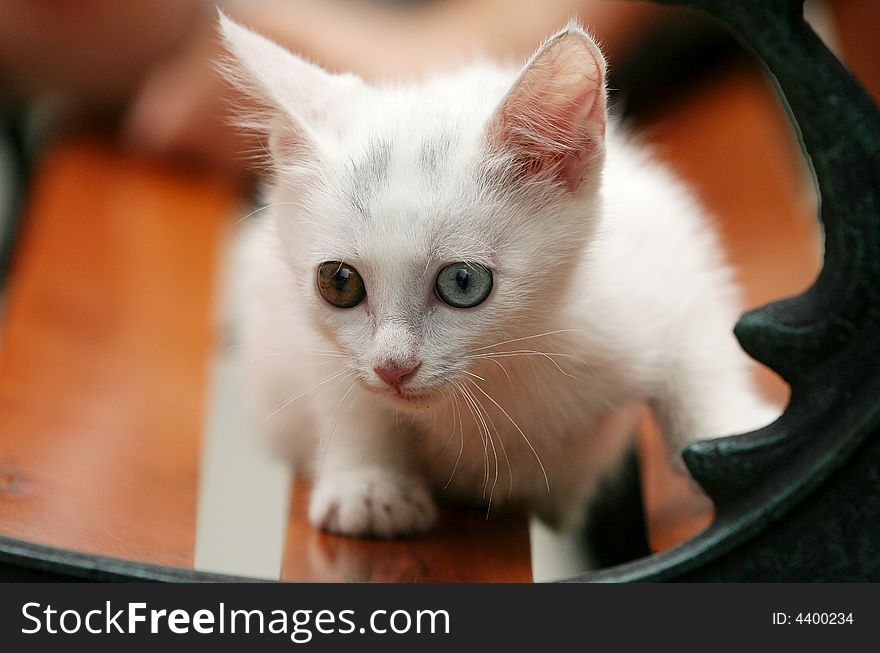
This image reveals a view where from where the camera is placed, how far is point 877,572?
99 cm

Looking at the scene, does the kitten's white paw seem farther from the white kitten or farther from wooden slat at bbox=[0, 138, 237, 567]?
wooden slat at bbox=[0, 138, 237, 567]

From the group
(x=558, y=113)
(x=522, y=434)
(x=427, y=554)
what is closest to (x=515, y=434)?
(x=522, y=434)

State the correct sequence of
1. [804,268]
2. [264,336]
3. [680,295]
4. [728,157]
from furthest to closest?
[728,157], [804,268], [264,336], [680,295]

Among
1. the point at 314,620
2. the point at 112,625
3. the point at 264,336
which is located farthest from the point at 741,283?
the point at 112,625

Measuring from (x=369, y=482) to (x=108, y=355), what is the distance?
2.32 feet

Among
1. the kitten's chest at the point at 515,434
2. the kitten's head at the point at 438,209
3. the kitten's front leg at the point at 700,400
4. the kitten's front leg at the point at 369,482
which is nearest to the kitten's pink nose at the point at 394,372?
the kitten's head at the point at 438,209

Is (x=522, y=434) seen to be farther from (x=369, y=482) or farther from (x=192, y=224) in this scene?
(x=192, y=224)

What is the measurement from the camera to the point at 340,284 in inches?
44.9

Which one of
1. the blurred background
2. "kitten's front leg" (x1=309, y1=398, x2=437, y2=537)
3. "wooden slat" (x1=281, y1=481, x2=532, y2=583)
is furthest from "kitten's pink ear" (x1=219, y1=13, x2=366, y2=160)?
"wooden slat" (x1=281, y1=481, x2=532, y2=583)

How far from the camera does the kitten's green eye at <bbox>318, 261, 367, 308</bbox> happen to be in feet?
3.71

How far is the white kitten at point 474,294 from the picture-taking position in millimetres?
1089

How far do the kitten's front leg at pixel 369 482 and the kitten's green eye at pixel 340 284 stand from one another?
7.9 inches

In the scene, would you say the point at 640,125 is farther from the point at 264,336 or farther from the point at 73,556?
the point at 73,556

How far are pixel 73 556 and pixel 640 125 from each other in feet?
5.67
